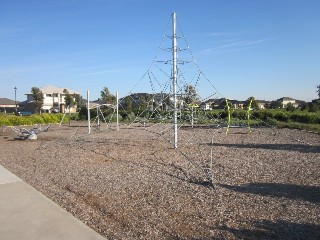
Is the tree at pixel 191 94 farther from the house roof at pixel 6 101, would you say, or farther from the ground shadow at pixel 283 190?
the house roof at pixel 6 101

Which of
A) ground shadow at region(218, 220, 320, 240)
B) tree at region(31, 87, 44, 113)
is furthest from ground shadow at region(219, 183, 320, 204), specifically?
tree at region(31, 87, 44, 113)

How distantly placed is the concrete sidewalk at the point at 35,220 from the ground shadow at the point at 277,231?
1.94m

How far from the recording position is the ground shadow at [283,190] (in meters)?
6.35

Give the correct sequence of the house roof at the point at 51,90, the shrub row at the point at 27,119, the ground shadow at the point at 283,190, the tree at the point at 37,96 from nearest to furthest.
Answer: the ground shadow at the point at 283,190 → the shrub row at the point at 27,119 → the tree at the point at 37,96 → the house roof at the point at 51,90

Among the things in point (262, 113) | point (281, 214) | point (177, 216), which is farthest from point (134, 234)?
point (262, 113)

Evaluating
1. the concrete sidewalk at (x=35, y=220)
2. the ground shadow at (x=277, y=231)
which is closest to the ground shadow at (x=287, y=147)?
the ground shadow at (x=277, y=231)

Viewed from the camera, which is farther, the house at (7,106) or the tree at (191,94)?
the house at (7,106)

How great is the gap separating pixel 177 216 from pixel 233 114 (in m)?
29.2

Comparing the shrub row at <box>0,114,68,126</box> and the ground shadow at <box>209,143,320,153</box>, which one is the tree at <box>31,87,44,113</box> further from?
the ground shadow at <box>209,143,320,153</box>

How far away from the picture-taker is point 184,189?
698cm

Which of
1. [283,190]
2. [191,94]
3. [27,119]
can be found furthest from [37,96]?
[283,190]

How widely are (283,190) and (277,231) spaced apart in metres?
Answer: 2.27

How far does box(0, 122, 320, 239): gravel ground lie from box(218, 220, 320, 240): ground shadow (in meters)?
0.01

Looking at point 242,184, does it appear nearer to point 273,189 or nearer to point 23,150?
point 273,189
